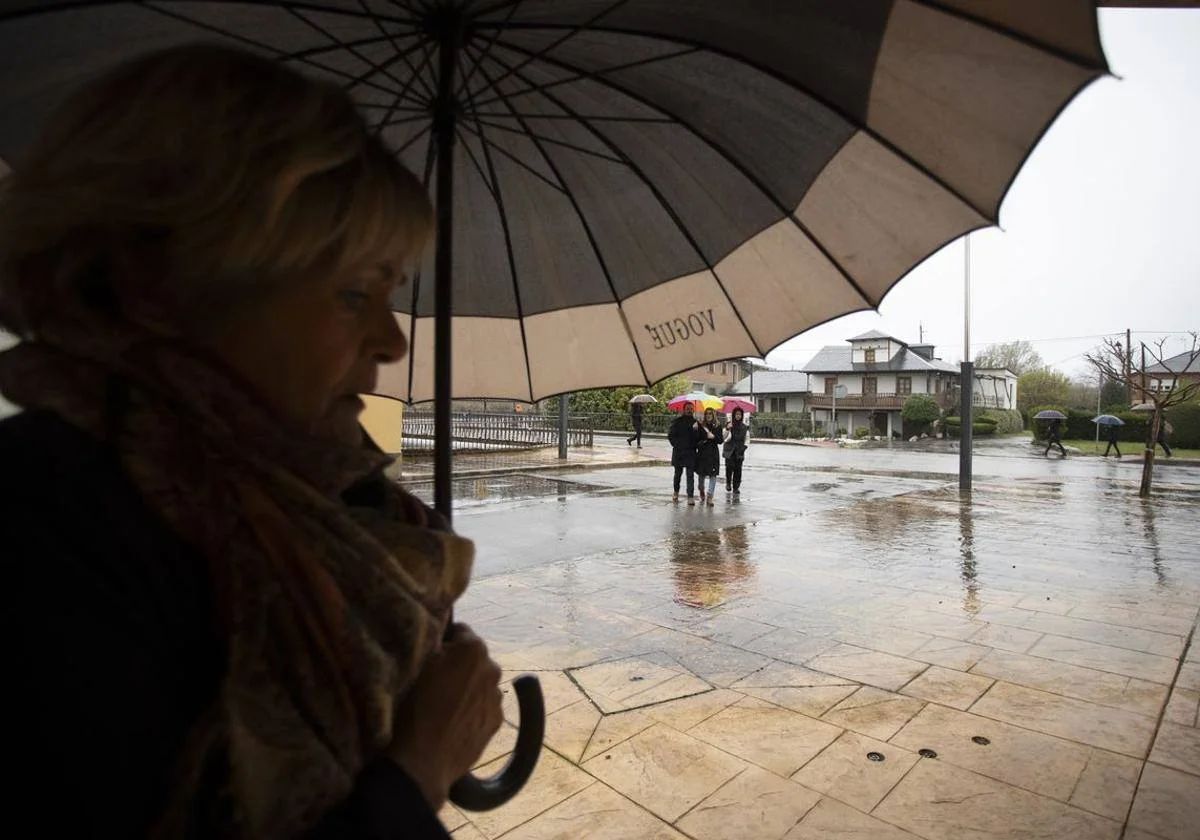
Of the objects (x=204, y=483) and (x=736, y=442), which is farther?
(x=736, y=442)

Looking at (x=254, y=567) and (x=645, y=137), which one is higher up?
(x=645, y=137)

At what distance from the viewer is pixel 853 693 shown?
3766mm

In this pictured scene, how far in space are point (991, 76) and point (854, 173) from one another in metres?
0.48

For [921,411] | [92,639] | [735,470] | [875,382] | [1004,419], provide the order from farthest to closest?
[875,382] → [1004,419] → [921,411] → [735,470] → [92,639]

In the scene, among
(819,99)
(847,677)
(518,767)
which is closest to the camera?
(518,767)

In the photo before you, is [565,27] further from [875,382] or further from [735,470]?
[875,382]

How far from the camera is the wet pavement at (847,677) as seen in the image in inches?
107

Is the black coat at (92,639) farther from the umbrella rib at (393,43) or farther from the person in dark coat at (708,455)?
the person in dark coat at (708,455)

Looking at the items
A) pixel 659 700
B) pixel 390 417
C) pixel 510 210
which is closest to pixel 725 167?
pixel 510 210

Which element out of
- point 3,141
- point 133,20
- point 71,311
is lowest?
point 71,311

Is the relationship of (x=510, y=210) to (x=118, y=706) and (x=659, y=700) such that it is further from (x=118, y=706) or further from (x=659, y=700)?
(x=659, y=700)

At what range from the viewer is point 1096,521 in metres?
9.84

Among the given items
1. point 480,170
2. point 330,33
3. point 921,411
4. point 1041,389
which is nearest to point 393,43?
point 330,33

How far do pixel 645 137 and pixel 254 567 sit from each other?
1.96m
